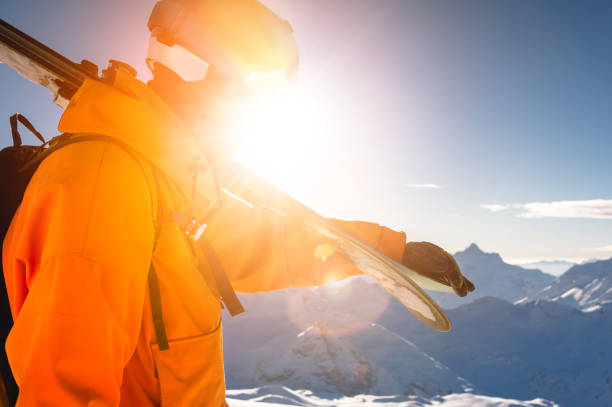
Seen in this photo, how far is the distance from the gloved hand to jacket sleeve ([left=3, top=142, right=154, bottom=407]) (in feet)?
6.76

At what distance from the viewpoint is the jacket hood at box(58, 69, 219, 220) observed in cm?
128

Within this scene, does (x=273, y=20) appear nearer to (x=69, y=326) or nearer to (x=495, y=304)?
(x=69, y=326)

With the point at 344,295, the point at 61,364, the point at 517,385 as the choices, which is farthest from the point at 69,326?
the point at 344,295

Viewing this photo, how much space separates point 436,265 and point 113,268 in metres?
2.26

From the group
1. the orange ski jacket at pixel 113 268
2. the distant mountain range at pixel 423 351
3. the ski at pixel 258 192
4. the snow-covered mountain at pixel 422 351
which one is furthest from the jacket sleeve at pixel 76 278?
the snow-covered mountain at pixel 422 351

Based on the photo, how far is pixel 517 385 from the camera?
91000mm

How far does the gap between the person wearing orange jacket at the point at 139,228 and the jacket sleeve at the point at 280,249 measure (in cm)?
74

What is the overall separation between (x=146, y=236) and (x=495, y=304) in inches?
6334

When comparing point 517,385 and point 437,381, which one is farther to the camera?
point 517,385

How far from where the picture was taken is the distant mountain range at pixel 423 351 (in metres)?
51.2

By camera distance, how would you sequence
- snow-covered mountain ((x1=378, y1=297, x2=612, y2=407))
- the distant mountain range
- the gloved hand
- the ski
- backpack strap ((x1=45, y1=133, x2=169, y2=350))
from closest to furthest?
backpack strap ((x1=45, y1=133, x2=169, y2=350)), the ski, the gloved hand, the distant mountain range, snow-covered mountain ((x1=378, y1=297, x2=612, y2=407))

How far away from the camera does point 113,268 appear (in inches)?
42.2

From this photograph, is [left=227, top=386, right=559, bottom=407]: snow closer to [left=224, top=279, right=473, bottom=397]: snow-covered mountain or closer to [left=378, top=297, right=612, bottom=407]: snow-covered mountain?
[left=224, top=279, right=473, bottom=397]: snow-covered mountain

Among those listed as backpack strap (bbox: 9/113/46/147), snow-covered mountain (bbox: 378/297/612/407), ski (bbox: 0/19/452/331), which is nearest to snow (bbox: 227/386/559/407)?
ski (bbox: 0/19/452/331)
